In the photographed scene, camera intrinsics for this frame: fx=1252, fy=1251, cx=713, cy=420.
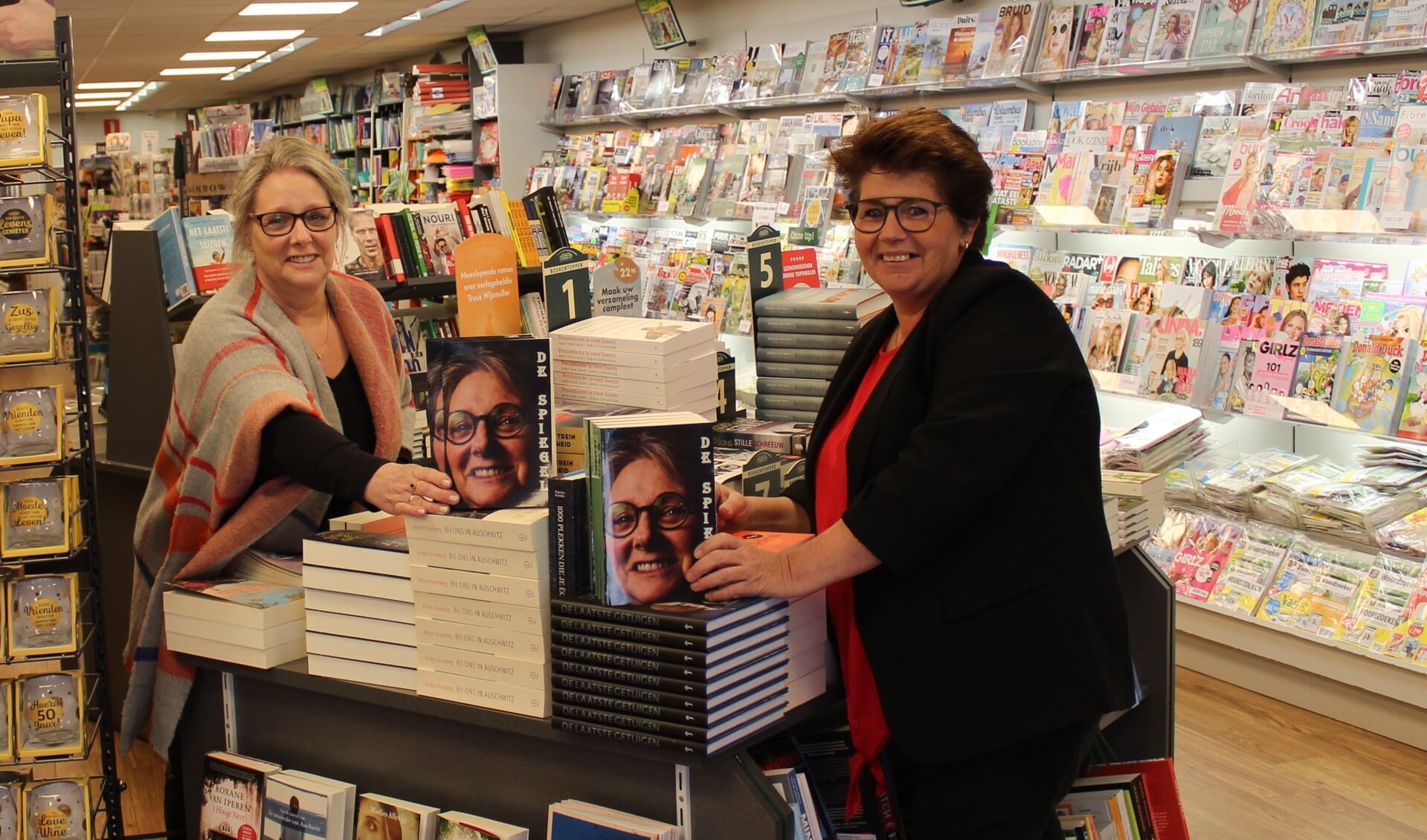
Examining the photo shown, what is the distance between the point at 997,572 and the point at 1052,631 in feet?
0.35

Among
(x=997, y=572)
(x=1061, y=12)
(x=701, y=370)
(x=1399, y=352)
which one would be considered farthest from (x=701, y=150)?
(x=997, y=572)

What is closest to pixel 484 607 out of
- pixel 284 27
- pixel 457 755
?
pixel 457 755

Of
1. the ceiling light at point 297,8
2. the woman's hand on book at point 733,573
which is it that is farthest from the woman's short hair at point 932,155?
the ceiling light at point 297,8

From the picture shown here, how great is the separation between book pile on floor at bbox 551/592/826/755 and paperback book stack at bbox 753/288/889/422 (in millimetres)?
1204

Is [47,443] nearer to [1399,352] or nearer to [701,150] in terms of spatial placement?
[1399,352]

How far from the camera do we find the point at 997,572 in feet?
5.50

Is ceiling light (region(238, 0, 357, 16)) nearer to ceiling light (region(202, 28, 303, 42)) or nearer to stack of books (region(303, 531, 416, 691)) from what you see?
ceiling light (region(202, 28, 303, 42))

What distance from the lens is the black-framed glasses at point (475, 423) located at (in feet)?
6.03

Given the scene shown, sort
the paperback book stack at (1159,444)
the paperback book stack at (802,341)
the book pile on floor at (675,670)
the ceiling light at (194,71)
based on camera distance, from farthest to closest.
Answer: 1. the ceiling light at (194,71)
2. the paperback book stack at (1159,444)
3. the paperback book stack at (802,341)
4. the book pile on floor at (675,670)

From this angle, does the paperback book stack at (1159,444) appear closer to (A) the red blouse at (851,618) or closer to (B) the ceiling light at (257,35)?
(A) the red blouse at (851,618)

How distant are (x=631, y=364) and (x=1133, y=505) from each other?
1.07m

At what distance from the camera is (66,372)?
8.25 feet

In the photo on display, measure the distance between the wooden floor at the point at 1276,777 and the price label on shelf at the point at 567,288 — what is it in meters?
1.86

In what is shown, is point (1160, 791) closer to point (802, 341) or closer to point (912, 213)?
point (802, 341)
